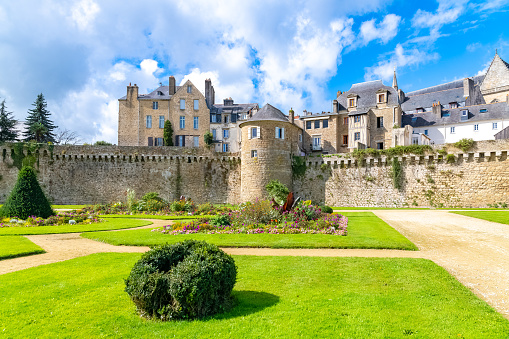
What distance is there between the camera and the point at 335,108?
42.7 metres

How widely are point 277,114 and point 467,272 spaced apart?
90.5 feet

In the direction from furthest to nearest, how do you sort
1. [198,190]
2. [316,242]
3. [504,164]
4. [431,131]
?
[431,131] → [198,190] → [504,164] → [316,242]

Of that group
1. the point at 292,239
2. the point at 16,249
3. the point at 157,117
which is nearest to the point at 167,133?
the point at 157,117

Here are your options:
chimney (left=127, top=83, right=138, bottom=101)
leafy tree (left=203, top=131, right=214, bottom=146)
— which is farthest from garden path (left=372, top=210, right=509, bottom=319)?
chimney (left=127, top=83, right=138, bottom=101)

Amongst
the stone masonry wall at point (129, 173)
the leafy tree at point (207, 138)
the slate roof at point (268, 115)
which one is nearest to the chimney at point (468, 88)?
the slate roof at point (268, 115)

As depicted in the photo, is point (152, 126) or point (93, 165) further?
point (152, 126)

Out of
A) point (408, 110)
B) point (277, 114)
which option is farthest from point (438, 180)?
point (408, 110)

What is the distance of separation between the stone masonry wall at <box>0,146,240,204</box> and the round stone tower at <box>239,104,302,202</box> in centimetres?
425

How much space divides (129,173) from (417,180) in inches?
1180

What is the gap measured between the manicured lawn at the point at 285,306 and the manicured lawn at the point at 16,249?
2613mm

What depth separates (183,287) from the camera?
16.8ft

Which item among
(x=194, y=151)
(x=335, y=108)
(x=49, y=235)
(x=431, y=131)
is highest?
(x=335, y=108)

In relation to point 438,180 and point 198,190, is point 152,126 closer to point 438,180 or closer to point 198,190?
point 198,190

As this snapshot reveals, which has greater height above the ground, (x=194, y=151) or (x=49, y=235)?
(x=194, y=151)
